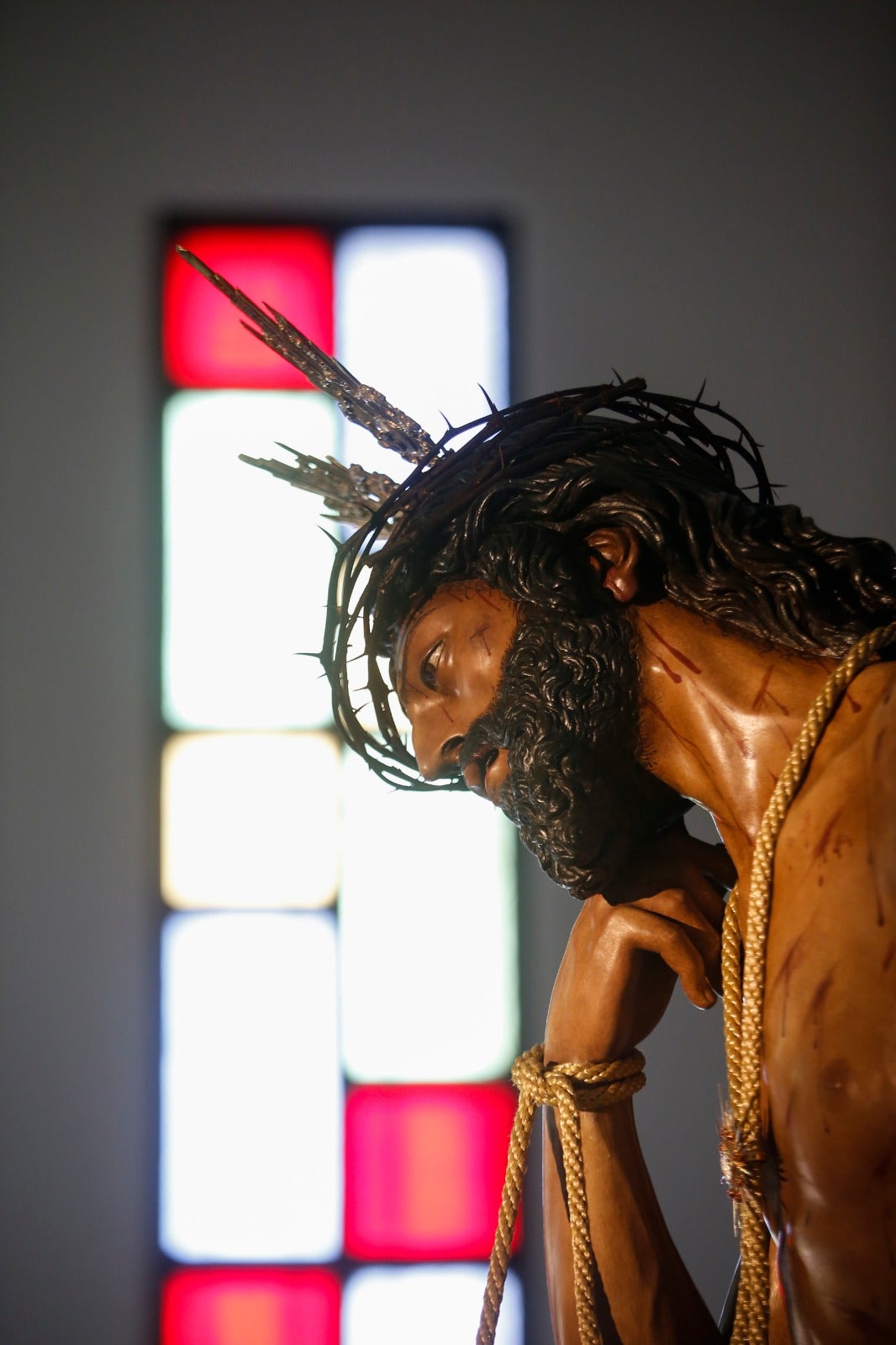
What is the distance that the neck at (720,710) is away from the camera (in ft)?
3.13

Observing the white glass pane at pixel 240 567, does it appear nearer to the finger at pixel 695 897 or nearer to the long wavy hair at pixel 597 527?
the long wavy hair at pixel 597 527

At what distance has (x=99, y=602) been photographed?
244 centimetres

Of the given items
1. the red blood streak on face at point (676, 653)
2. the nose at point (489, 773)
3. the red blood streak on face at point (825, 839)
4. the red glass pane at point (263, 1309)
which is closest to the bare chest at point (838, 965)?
the red blood streak on face at point (825, 839)

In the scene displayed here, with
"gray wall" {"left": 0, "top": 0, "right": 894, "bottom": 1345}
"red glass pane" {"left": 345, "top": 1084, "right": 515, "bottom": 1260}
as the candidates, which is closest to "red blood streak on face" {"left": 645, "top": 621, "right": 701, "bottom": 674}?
"gray wall" {"left": 0, "top": 0, "right": 894, "bottom": 1345}

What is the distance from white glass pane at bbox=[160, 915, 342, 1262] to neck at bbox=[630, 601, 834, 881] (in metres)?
1.48

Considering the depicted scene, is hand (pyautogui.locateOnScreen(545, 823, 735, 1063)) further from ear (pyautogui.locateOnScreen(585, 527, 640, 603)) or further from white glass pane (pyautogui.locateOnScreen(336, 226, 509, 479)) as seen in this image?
white glass pane (pyautogui.locateOnScreen(336, 226, 509, 479))

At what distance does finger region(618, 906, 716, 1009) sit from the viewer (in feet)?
3.38

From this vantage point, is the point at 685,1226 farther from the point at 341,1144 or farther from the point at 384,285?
the point at 384,285

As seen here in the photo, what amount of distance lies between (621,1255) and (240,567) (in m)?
1.62

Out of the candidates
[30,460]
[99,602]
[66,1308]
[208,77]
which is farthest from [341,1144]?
[208,77]

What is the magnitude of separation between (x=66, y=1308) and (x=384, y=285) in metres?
1.93

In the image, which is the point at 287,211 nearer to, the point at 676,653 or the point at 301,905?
the point at 301,905

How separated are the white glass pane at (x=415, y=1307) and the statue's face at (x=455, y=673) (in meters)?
1.57

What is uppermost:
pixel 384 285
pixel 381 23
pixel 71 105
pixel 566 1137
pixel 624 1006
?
pixel 381 23
